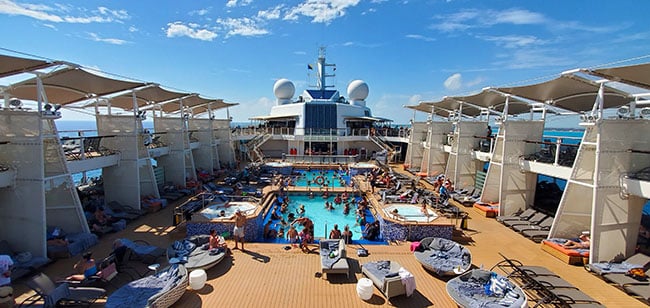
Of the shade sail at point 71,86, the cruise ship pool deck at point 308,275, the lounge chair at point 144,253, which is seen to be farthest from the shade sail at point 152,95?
the lounge chair at point 144,253

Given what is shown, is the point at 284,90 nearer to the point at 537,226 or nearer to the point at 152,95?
the point at 152,95

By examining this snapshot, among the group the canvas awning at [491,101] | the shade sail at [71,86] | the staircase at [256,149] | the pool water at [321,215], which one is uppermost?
the canvas awning at [491,101]

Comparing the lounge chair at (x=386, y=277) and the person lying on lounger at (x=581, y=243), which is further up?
the person lying on lounger at (x=581, y=243)

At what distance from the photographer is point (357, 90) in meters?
33.9

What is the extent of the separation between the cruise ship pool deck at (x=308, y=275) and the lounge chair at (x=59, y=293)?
334 mm

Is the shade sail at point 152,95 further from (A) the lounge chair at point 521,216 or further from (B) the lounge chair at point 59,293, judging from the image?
(A) the lounge chair at point 521,216

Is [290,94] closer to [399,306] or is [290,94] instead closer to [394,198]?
[394,198]

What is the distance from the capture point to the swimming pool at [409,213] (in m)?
10.6

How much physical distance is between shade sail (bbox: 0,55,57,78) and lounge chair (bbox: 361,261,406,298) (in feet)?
29.9

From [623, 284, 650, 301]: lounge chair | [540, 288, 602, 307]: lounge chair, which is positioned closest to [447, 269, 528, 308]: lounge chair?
[540, 288, 602, 307]: lounge chair

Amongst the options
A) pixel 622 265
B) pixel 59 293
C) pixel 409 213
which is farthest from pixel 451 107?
pixel 59 293

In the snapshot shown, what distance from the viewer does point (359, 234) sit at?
39.4ft

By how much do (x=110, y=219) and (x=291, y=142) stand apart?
1919 centimetres

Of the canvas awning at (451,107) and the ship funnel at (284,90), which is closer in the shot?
the canvas awning at (451,107)
